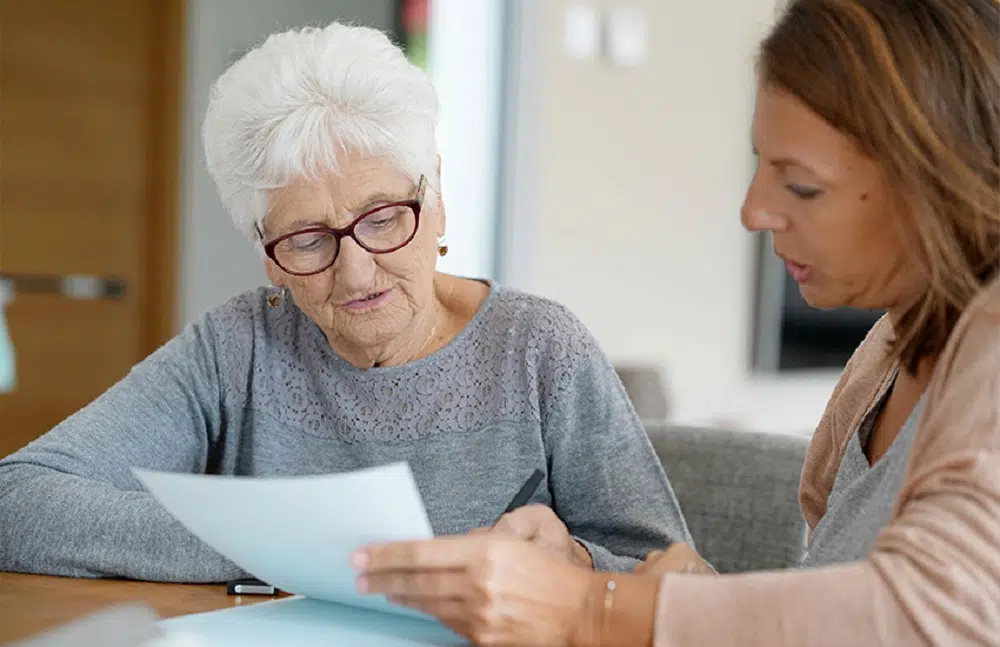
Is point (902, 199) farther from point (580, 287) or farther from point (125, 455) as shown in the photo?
point (580, 287)

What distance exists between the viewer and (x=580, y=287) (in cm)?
433

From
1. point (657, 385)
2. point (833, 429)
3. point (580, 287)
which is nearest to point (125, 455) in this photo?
point (833, 429)

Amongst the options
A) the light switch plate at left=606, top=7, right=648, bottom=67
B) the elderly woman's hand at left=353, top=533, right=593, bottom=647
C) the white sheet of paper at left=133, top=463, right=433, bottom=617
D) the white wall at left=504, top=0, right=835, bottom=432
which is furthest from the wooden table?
the light switch plate at left=606, top=7, right=648, bottom=67

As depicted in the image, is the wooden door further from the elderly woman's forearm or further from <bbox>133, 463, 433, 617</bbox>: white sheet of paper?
<bbox>133, 463, 433, 617</bbox>: white sheet of paper

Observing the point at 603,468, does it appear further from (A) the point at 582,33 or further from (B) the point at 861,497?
(A) the point at 582,33

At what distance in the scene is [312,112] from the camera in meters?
1.44

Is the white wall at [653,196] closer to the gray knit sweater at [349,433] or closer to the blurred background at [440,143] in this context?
the blurred background at [440,143]

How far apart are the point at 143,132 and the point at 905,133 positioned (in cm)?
385

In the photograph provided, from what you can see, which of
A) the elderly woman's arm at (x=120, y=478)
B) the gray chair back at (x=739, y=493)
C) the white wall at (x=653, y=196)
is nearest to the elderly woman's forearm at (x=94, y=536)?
the elderly woman's arm at (x=120, y=478)

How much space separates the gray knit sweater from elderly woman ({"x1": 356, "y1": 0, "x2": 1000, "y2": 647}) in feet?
1.33

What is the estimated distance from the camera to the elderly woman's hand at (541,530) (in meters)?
1.23

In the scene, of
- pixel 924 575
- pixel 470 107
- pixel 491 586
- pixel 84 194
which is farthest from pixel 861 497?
pixel 84 194

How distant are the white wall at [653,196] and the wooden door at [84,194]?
4.01ft

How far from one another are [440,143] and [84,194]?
1.22 metres
